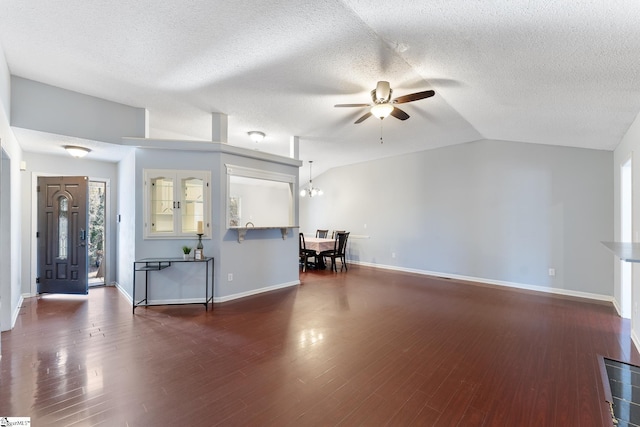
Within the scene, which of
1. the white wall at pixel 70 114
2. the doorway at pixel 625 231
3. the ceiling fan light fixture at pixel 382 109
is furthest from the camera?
the doorway at pixel 625 231

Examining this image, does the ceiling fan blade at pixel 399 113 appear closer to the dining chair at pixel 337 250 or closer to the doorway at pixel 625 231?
the doorway at pixel 625 231

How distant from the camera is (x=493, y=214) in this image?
553cm

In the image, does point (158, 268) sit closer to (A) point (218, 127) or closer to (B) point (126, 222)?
(B) point (126, 222)

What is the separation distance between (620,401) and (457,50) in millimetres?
3012

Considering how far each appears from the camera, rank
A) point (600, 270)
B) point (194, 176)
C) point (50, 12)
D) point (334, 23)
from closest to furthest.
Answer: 1. point (50, 12)
2. point (334, 23)
3. point (194, 176)
4. point (600, 270)

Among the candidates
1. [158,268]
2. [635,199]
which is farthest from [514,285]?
[158,268]

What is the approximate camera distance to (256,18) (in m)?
2.33

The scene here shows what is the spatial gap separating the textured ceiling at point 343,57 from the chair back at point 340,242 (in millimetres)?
3315

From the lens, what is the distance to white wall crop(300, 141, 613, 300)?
4582 mm

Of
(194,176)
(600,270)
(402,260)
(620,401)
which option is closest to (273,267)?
(194,176)

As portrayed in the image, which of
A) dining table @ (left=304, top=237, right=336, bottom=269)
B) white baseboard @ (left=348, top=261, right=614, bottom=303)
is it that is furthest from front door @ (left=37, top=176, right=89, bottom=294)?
white baseboard @ (left=348, top=261, right=614, bottom=303)

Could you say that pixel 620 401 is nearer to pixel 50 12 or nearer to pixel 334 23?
pixel 334 23

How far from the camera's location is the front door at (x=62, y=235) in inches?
183

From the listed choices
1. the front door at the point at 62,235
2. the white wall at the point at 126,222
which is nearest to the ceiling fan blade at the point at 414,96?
the white wall at the point at 126,222
